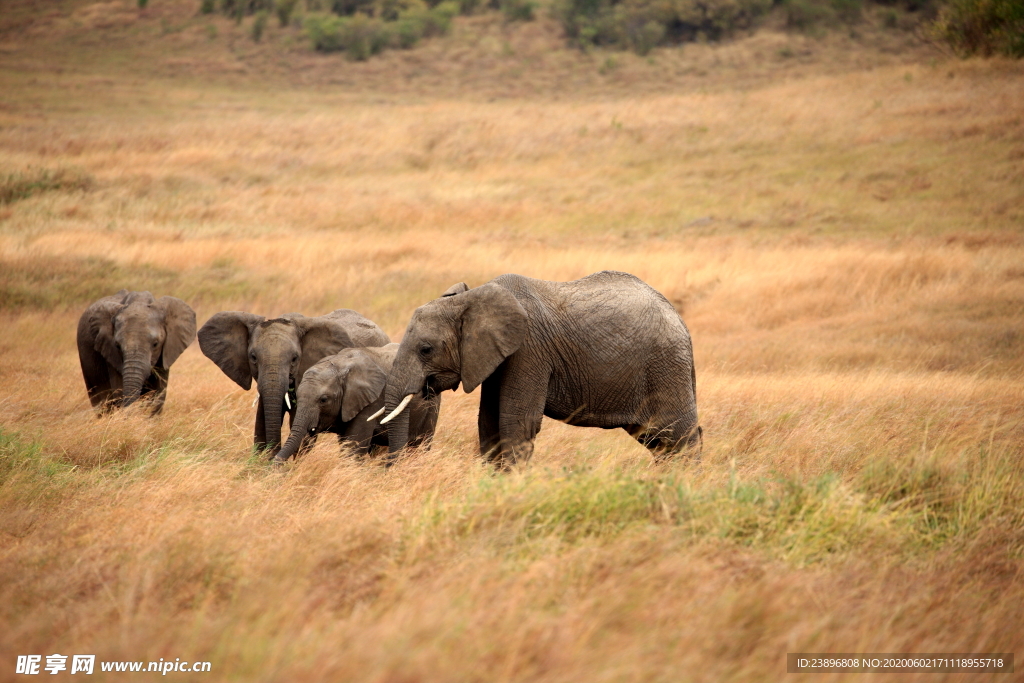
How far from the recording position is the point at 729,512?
5344 mm

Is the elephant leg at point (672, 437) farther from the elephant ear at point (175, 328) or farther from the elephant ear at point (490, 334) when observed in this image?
the elephant ear at point (175, 328)

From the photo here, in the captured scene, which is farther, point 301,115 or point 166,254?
point 301,115

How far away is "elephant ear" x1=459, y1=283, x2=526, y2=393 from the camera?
672 cm

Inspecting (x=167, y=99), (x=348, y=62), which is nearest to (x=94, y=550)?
(x=167, y=99)

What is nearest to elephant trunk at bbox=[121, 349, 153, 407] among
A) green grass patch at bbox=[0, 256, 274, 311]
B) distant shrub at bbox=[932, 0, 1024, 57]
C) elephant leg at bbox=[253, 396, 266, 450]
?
elephant leg at bbox=[253, 396, 266, 450]

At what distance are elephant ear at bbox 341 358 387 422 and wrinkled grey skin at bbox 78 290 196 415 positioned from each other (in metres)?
2.67

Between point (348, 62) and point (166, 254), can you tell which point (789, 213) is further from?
point (348, 62)

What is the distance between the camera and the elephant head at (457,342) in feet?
22.1

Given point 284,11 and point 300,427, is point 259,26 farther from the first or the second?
point 300,427

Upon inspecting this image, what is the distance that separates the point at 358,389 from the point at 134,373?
119 inches

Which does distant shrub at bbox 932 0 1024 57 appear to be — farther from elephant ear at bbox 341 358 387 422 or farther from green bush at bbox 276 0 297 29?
green bush at bbox 276 0 297 29

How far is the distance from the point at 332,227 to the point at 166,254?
19.7 ft

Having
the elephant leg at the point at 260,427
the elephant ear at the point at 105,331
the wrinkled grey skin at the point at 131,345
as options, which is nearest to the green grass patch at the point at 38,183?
the wrinkled grey skin at the point at 131,345

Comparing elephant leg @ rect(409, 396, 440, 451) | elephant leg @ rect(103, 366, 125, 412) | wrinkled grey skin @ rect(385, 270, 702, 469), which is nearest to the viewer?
wrinkled grey skin @ rect(385, 270, 702, 469)
